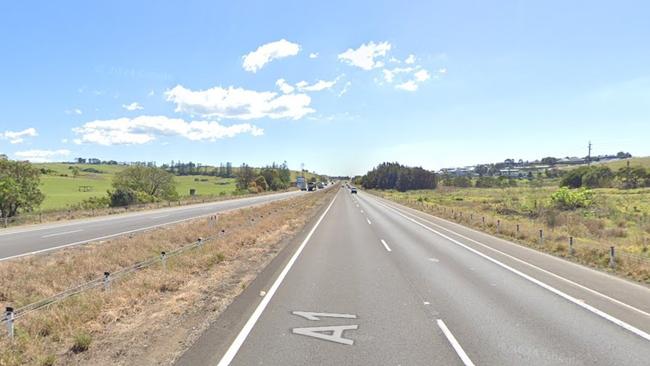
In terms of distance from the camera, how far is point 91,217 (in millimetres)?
38344

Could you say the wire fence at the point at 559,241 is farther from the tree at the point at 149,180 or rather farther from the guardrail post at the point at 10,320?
the tree at the point at 149,180

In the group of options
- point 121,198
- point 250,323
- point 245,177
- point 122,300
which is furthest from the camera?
point 245,177

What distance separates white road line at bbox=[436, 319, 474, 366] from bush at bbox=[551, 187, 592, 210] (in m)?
40.8

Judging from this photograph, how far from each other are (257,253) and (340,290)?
6936mm

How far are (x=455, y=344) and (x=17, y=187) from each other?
4391 centimetres

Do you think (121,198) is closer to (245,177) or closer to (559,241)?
(559,241)

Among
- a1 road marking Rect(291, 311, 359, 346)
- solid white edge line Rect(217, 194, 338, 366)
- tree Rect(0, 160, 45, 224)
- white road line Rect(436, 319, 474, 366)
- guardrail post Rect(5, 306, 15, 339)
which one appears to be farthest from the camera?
tree Rect(0, 160, 45, 224)

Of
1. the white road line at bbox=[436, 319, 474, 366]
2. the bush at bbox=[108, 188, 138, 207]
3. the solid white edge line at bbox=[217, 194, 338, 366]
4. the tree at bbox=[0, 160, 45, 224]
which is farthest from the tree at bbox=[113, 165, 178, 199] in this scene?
the white road line at bbox=[436, 319, 474, 366]

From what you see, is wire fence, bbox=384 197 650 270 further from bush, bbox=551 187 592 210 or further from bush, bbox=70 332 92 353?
bush, bbox=551 187 592 210

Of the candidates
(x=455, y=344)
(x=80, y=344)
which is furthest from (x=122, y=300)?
(x=455, y=344)

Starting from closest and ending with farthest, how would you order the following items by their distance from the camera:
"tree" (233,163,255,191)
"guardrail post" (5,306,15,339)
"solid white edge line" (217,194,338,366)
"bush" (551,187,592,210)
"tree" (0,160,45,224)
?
"solid white edge line" (217,194,338,366) → "guardrail post" (5,306,15,339) → "tree" (0,160,45,224) → "bush" (551,187,592,210) → "tree" (233,163,255,191)

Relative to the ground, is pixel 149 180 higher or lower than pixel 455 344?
higher

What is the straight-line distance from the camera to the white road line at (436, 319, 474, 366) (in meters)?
5.77

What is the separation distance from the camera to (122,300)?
A: 9031 millimetres
